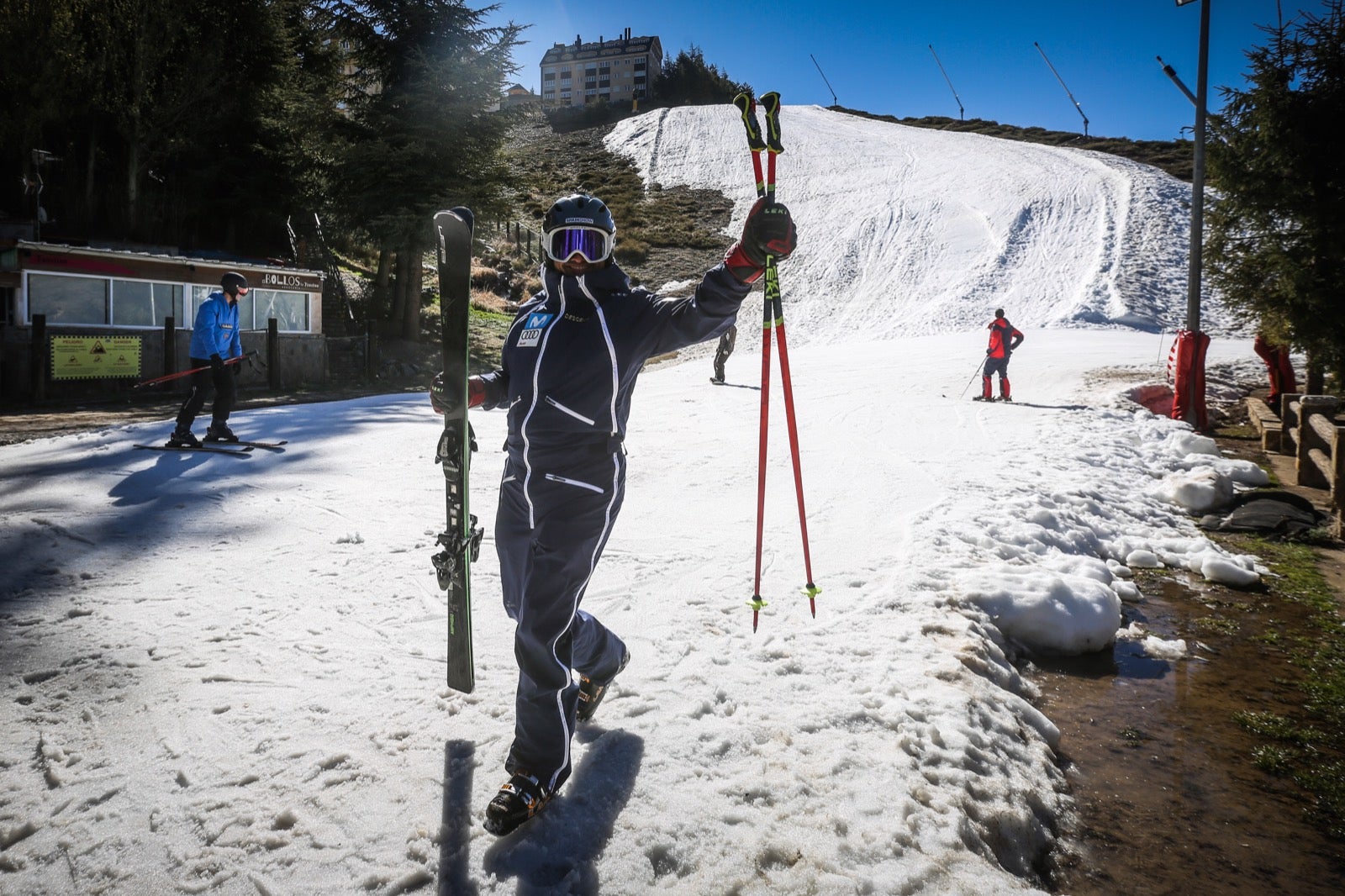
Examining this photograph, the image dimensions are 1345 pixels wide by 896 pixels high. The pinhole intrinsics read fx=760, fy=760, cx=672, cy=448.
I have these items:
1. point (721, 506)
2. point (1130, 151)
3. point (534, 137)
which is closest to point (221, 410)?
point (721, 506)

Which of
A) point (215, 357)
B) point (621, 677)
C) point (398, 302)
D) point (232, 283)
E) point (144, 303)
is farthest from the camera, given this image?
point (398, 302)

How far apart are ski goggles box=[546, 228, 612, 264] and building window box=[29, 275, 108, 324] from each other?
56.4ft

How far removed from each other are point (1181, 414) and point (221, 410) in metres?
14.0

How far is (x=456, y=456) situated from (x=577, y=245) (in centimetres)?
104

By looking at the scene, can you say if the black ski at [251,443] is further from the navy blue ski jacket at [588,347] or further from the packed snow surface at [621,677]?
the navy blue ski jacket at [588,347]

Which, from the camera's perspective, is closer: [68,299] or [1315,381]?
[1315,381]

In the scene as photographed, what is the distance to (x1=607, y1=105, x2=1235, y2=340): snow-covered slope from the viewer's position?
28.1 metres

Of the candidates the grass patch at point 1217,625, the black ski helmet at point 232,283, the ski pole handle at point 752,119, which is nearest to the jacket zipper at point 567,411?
the ski pole handle at point 752,119

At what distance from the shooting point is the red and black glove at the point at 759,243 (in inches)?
111

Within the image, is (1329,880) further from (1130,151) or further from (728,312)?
(1130,151)

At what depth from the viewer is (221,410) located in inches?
365

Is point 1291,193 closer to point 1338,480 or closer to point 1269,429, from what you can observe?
point 1269,429

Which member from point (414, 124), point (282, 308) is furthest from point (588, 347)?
point (414, 124)

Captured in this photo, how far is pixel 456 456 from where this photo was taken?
127 inches
